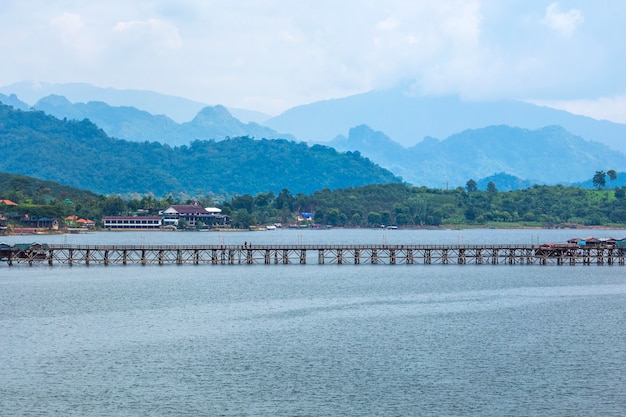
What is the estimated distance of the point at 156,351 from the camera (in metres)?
56.5

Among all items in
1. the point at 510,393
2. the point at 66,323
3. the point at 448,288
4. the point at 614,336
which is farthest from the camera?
the point at 448,288

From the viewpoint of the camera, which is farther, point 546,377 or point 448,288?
point 448,288

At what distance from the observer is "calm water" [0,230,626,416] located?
4450cm

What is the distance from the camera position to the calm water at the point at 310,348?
4450 centimetres

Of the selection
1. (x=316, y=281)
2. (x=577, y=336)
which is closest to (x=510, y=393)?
(x=577, y=336)

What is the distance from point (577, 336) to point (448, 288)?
3266 cm

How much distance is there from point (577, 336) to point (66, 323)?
1557 inches

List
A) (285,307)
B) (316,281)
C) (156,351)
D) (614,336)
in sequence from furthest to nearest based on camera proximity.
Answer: (316,281), (285,307), (614,336), (156,351)

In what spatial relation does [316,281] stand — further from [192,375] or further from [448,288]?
[192,375]

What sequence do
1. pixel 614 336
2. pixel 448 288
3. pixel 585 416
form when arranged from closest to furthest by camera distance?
pixel 585 416 → pixel 614 336 → pixel 448 288

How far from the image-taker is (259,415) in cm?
4228

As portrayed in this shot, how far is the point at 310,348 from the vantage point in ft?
189

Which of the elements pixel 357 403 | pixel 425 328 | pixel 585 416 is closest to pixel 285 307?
pixel 425 328

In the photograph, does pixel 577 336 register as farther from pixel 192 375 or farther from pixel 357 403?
pixel 192 375
